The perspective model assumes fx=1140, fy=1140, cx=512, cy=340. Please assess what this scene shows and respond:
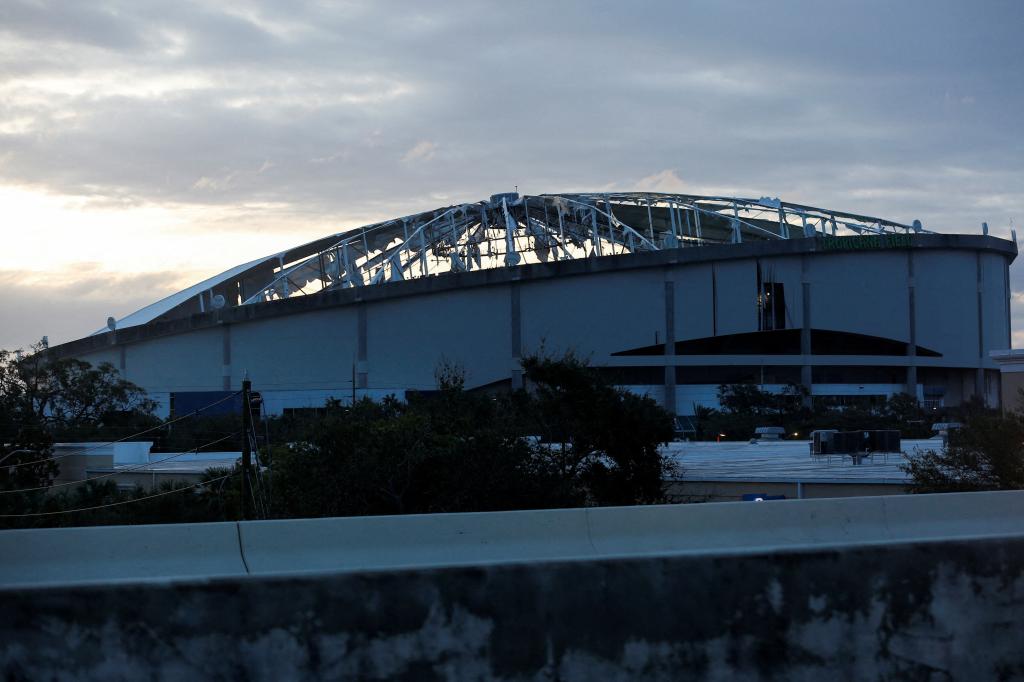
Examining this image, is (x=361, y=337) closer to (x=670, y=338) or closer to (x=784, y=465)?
(x=670, y=338)

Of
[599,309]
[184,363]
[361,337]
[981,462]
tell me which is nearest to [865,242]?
[599,309]

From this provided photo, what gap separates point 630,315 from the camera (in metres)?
75.6

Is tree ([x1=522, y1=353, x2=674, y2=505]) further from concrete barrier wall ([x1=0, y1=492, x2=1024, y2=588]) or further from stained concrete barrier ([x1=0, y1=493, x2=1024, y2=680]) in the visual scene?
stained concrete barrier ([x1=0, y1=493, x2=1024, y2=680])

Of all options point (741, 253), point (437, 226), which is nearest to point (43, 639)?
point (741, 253)

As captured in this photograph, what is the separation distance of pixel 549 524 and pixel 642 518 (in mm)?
659

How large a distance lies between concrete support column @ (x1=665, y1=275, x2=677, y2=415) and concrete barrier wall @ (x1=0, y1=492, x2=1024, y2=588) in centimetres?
6650

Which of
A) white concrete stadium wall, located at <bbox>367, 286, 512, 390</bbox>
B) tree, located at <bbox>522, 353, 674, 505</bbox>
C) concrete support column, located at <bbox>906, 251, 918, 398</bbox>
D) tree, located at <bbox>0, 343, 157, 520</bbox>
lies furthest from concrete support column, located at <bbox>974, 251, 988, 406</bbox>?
tree, located at <bbox>522, 353, 674, 505</bbox>

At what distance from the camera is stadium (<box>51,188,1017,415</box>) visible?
75438 mm

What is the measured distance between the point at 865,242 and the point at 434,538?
243ft

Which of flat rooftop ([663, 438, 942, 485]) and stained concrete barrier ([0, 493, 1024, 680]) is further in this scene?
flat rooftop ([663, 438, 942, 485])

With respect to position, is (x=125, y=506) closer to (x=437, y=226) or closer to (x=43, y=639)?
(x=43, y=639)

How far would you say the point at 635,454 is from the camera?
26.6 meters

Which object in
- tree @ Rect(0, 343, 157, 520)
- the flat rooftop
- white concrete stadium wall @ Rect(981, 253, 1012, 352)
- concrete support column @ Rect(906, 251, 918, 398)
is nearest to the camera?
the flat rooftop

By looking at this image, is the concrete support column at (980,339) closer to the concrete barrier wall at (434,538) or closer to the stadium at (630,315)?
the stadium at (630,315)
